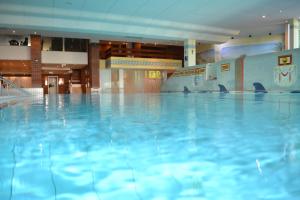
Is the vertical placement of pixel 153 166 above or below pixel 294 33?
below

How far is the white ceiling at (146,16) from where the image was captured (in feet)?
38.7

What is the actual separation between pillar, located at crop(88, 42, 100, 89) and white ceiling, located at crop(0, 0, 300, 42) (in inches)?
112

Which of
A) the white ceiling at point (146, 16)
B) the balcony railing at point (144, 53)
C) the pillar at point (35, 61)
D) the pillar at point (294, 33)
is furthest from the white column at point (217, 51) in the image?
the pillar at point (35, 61)

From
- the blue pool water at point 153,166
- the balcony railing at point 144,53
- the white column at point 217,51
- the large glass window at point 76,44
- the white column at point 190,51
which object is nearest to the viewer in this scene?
the blue pool water at point 153,166

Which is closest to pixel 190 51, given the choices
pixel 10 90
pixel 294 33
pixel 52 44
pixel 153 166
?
pixel 294 33

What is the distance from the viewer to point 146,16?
13828 mm

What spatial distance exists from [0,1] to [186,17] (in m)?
8.83

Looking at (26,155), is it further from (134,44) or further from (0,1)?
(134,44)

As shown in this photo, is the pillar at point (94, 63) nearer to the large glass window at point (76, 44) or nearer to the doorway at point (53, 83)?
the large glass window at point (76, 44)

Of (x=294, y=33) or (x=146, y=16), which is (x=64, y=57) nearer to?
(x=146, y=16)

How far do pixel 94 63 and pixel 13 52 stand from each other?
510 centimetres

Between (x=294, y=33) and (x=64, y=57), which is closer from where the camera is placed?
(x=294, y=33)

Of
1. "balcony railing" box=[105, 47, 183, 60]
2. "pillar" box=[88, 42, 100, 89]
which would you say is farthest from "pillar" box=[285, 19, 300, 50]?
"pillar" box=[88, 42, 100, 89]

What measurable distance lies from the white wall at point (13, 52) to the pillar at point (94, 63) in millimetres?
4162
